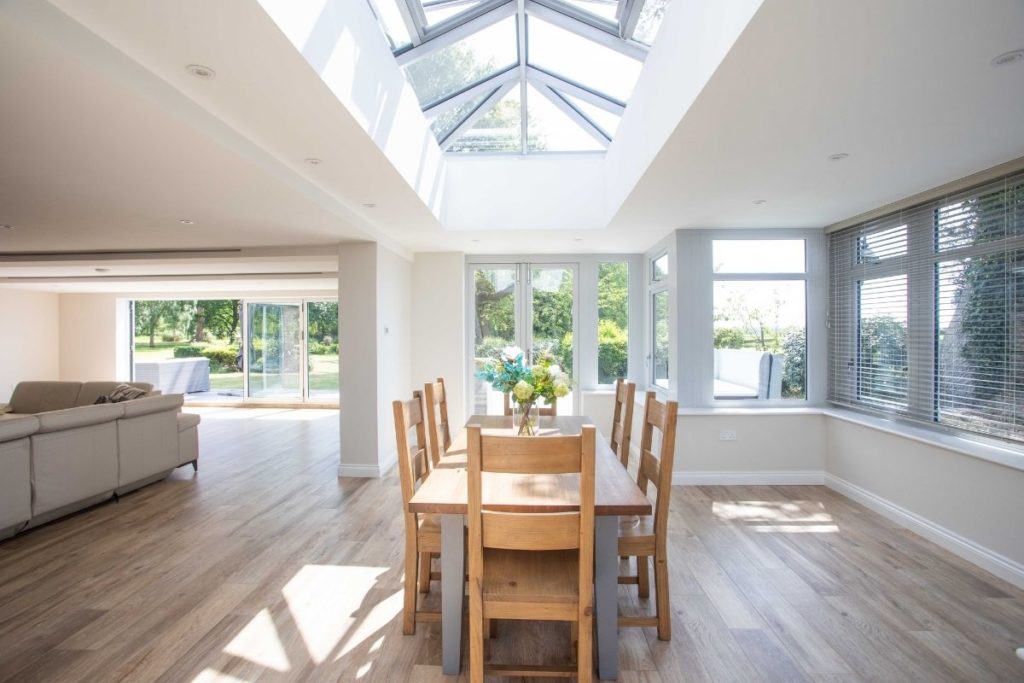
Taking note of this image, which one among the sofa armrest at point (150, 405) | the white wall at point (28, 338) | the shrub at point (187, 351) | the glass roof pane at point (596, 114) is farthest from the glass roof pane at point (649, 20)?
the shrub at point (187, 351)

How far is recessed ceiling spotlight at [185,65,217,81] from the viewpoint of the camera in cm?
187

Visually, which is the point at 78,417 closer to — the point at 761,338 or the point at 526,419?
the point at 526,419

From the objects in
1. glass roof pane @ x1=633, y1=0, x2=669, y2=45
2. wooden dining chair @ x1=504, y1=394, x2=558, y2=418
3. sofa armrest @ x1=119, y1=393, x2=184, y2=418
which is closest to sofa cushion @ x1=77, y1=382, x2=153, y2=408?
sofa armrest @ x1=119, y1=393, x2=184, y2=418

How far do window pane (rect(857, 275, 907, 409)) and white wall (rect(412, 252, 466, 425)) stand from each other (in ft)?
13.4

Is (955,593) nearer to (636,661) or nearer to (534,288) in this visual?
(636,661)

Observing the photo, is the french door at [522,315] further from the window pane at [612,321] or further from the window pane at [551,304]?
the window pane at [612,321]

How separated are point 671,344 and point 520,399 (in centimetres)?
286

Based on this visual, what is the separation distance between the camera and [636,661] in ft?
6.93

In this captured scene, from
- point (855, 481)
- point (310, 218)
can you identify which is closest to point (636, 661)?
point (855, 481)

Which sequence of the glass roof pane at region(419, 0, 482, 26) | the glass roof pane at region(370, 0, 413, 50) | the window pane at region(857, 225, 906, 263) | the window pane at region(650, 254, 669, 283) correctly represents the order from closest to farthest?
1. the glass roof pane at region(370, 0, 413, 50)
2. the glass roof pane at region(419, 0, 482, 26)
3. the window pane at region(857, 225, 906, 263)
4. the window pane at region(650, 254, 669, 283)

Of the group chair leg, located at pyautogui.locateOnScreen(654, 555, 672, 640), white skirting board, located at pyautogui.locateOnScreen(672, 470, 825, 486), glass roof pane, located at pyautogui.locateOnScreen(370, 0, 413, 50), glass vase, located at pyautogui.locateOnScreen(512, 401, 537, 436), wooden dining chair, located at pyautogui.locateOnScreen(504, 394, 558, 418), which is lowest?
white skirting board, located at pyautogui.locateOnScreen(672, 470, 825, 486)

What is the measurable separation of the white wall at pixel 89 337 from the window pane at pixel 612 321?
9.24 metres

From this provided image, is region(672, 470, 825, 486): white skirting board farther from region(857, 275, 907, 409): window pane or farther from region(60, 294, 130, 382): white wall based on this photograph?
region(60, 294, 130, 382): white wall

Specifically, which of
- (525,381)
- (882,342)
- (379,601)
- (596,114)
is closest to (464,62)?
(596,114)
